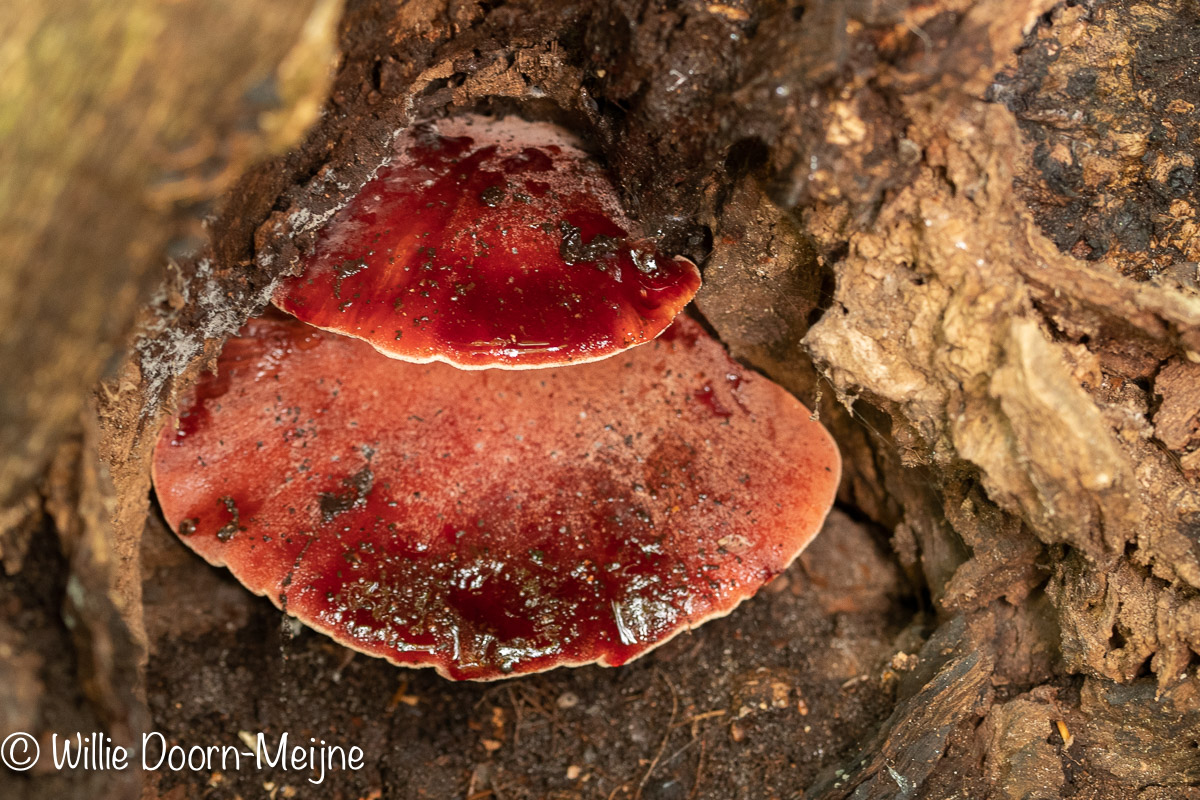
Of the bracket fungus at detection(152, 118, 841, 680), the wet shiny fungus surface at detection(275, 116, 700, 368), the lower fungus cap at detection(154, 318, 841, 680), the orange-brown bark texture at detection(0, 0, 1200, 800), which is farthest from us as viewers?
the lower fungus cap at detection(154, 318, 841, 680)

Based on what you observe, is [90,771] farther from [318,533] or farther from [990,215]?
[990,215]

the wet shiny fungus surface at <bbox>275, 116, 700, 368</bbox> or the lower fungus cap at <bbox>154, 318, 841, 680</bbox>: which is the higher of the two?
the wet shiny fungus surface at <bbox>275, 116, 700, 368</bbox>

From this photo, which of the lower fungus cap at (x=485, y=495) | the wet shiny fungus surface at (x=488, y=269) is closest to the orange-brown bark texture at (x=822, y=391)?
the wet shiny fungus surface at (x=488, y=269)

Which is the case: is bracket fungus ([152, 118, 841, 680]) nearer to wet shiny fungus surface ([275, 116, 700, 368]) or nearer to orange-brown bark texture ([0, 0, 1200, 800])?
wet shiny fungus surface ([275, 116, 700, 368])

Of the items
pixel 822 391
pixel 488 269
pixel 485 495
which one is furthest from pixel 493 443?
pixel 822 391

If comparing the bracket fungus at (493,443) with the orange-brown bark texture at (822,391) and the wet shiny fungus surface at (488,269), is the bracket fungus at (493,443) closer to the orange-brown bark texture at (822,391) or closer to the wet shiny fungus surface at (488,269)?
the wet shiny fungus surface at (488,269)

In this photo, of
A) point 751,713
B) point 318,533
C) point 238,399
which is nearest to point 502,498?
point 318,533

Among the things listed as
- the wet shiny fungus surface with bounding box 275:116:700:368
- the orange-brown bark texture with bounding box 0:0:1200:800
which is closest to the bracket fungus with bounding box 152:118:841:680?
the wet shiny fungus surface with bounding box 275:116:700:368

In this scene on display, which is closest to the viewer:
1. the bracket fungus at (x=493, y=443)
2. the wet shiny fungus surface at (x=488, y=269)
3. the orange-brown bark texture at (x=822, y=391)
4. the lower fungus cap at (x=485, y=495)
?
the orange-brown bark texture at (x=822, y=391)
